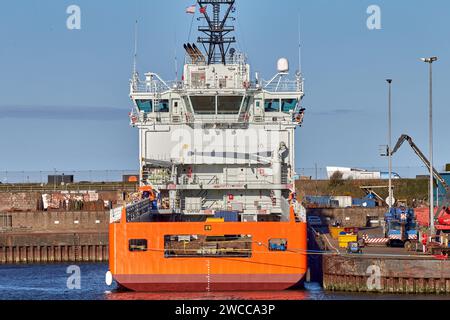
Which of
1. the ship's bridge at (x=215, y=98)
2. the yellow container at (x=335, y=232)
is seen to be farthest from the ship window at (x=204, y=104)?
the yellow container at (x=335, y=232)

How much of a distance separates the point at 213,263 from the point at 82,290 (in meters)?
8.23

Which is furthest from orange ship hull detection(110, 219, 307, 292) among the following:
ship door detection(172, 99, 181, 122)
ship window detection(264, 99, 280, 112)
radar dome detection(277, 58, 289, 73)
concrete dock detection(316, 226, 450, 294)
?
radar dome detection(277, 58, 289, 73)

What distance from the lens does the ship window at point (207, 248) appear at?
3284 centimetres

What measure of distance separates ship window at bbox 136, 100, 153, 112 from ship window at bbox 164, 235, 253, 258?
768 cm

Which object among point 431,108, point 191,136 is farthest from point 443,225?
point 191,136

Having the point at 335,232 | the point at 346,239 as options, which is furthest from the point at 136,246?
the point at 335,232

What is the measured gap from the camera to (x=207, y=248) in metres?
33.4

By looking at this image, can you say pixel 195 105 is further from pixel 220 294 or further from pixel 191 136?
pixel 220 294

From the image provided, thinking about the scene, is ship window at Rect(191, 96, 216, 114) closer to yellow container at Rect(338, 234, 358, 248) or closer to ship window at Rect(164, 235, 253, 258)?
ship window at Rect(164, 235, 253, 258)

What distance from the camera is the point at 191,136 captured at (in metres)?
40.7

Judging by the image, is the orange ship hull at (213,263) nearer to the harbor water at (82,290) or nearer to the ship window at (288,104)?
the harbor water at (82,290)

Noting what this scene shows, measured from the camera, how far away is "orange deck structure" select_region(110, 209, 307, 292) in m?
32.1

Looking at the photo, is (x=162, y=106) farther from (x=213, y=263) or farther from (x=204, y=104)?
(x=213, y=263)
